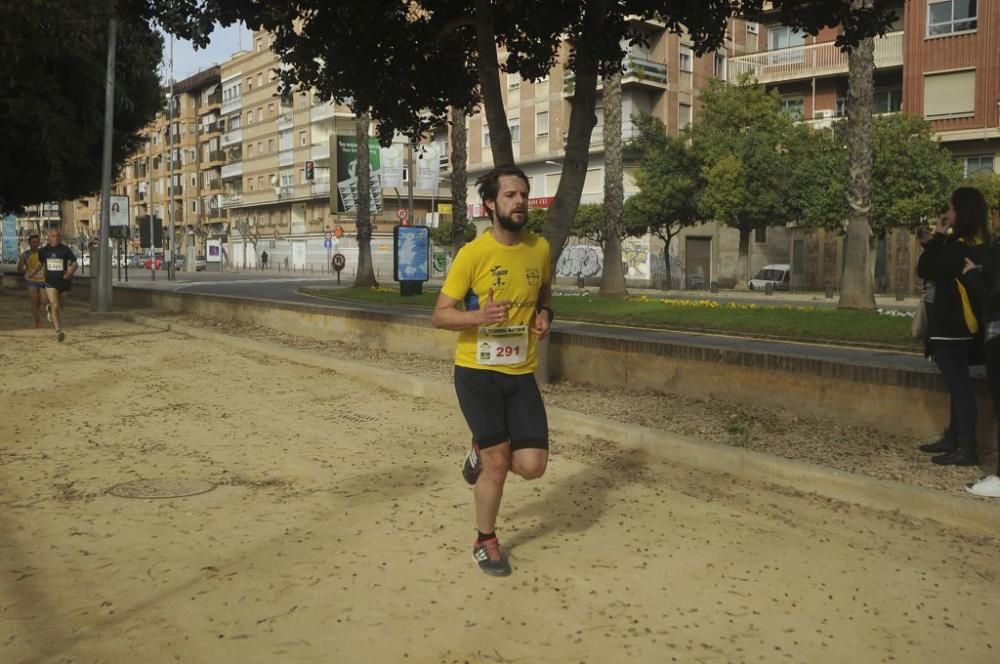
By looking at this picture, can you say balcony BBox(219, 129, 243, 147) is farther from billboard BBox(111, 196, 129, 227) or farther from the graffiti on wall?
billboard BBox(111, 196, 129, 227)

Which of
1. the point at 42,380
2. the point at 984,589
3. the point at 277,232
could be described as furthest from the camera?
the point at 277,232

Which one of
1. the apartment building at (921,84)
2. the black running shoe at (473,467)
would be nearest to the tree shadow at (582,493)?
the black running shoe at (473,467)

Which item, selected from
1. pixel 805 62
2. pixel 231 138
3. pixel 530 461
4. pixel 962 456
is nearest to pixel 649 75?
pixel 805 62

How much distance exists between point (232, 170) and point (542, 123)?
4815 centimetres

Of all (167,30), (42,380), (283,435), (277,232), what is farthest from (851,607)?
(277,232)

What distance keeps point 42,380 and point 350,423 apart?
14.7 feet

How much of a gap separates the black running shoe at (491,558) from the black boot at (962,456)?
3.38 m

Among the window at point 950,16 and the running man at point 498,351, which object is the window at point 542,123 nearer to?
the window at point 950,16

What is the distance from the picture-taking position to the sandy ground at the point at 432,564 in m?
3.40

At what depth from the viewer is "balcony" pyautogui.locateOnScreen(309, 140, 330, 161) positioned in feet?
249

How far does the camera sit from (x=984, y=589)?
4.09 m

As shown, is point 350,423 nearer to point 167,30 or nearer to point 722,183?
point 167,30

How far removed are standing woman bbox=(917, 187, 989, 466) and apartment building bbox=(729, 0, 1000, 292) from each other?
106 ft

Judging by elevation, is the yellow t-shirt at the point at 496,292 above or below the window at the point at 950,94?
below
